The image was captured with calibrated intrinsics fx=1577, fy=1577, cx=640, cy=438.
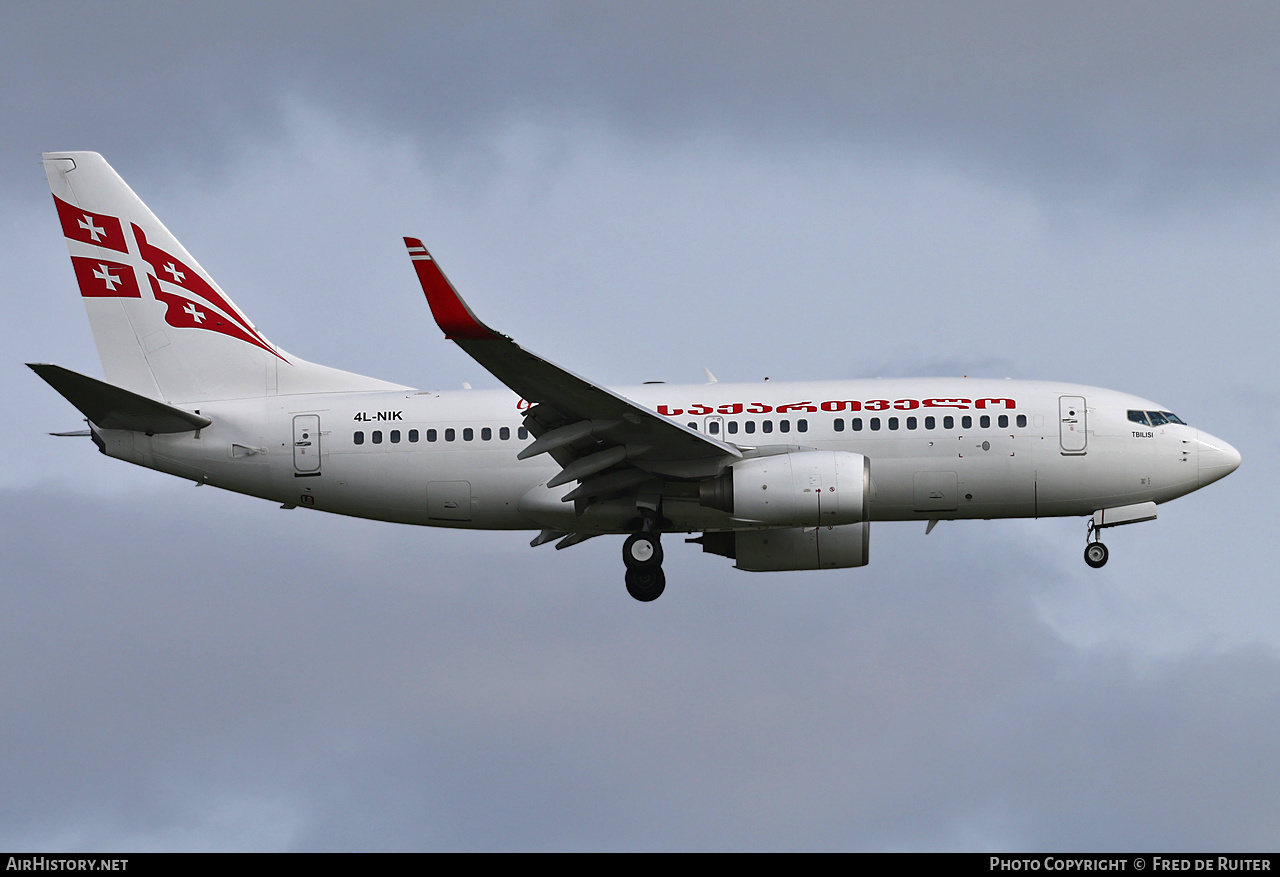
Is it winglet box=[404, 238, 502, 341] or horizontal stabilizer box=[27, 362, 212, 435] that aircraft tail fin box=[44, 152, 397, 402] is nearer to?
horizontal stabilizer box=[27, 362, 212, 435]

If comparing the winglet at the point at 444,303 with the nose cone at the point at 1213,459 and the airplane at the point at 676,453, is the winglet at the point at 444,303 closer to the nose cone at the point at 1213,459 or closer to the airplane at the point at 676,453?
the airplane at the point at 676,453

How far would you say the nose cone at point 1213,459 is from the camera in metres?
36.9

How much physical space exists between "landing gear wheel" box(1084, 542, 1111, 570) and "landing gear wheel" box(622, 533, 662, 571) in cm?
1016

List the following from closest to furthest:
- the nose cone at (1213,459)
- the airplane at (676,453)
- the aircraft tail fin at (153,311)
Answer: the airplane at (676,453) < the nose cone at (1213,459) < the aircraft tail fin at (153,311)

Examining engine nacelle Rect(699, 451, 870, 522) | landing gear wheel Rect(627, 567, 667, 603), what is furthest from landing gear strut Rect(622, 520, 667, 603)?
engine nacelle Rect(699, 451, 870, 522)

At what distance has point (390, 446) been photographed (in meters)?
36.8

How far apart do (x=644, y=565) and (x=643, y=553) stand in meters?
0.28

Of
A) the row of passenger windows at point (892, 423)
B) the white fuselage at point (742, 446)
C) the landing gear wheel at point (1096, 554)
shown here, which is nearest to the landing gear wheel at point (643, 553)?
the white fuselage at point (742, 446)

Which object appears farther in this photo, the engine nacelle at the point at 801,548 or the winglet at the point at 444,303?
the engine nacelle at the point at 801,548

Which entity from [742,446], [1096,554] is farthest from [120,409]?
[1096,554]

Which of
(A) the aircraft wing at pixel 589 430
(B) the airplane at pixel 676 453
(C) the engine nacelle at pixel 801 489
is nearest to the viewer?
(A) the aircraft wing at pixel 589 430

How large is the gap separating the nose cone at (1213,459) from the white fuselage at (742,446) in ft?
0.17

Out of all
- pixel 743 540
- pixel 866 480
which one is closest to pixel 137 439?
pixel 743 540

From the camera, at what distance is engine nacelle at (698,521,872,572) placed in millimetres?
37531
